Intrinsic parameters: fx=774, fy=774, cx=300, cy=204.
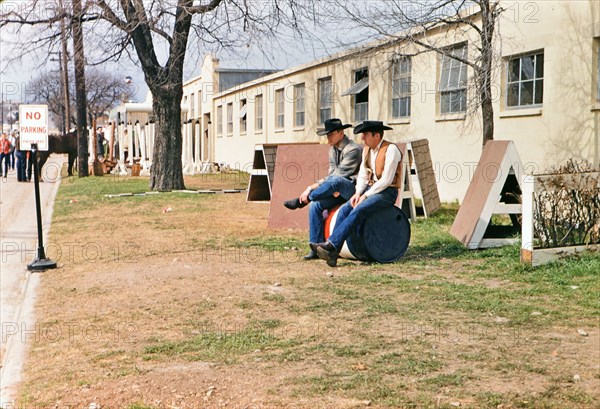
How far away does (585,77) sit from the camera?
42.1ft

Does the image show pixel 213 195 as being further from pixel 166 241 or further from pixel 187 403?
pixel 187 403

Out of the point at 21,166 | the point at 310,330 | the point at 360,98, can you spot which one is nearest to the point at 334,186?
the point at 310,330

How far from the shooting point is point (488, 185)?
968 centimetres

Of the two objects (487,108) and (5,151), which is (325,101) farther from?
(5,151)

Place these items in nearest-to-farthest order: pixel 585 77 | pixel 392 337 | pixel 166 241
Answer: pixel 392 337, pixel 166 241, pixel 585 77

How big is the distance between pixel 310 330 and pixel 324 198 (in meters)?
3.48

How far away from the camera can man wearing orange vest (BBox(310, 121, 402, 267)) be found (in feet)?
28.2

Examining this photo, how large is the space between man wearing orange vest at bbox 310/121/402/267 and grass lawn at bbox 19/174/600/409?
0.33m

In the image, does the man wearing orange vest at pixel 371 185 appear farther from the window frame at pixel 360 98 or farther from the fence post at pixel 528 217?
the window frame at pixel 360 98

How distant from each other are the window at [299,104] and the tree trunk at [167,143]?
6811 millimetres

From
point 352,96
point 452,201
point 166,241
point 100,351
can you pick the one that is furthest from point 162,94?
point 100,351

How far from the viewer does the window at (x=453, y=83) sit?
54.0ft

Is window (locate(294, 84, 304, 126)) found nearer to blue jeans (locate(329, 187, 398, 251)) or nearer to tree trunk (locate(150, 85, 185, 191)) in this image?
tree trunk (locate(150, 85, 185, 191))

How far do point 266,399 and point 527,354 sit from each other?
184 cm
